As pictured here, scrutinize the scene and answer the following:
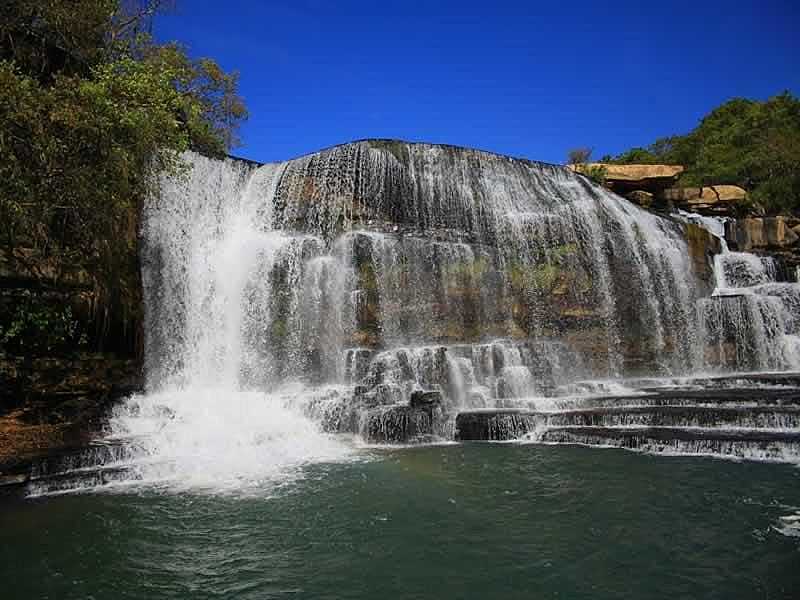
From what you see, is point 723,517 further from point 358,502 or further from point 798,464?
point 358,502

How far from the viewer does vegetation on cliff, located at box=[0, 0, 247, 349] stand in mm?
9195

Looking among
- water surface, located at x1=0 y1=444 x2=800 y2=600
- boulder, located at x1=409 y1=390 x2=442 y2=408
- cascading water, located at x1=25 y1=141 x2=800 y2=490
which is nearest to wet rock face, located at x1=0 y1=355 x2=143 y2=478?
cascading water, located at x1=25 y1=141 x2=800 y2=490

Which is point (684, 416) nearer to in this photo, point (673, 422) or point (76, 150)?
point (673, 422)

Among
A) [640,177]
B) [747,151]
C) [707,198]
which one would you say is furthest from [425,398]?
[747,151]

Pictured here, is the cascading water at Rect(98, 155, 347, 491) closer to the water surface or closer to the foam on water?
the foam on water

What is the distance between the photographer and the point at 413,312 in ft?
57.6

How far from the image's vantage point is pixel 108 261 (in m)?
12.6

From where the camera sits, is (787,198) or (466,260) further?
(787,198)

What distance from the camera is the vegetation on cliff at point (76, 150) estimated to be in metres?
9.20

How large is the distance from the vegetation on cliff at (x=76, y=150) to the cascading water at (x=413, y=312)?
1.75 m

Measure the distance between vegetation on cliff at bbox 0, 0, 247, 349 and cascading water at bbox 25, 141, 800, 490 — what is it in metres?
1.75

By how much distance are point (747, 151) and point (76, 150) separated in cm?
3426

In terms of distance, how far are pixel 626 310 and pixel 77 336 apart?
16.9m

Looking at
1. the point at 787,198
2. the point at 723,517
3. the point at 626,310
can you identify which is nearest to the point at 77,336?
the point at 723,517
